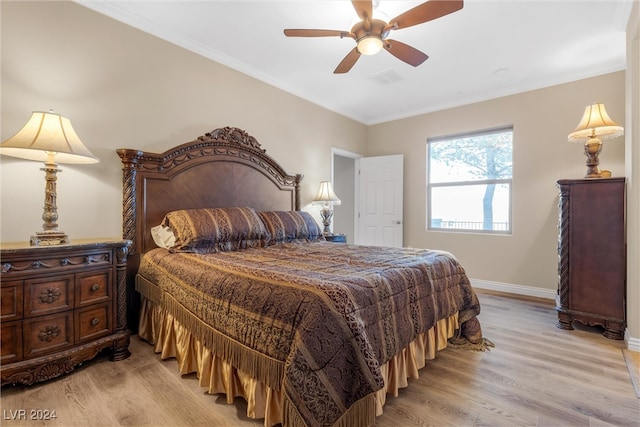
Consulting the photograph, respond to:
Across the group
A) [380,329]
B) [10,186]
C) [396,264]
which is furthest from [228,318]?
[10,186]

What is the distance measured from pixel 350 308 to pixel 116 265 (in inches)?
70.3

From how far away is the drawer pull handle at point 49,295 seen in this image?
1780mm

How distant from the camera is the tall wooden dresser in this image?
2.64 m

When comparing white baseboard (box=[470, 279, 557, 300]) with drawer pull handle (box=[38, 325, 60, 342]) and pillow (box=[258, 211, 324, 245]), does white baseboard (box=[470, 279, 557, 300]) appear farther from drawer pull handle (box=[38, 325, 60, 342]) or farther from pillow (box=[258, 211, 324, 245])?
drawer pull handle (box=[38, 325, 60, 342])

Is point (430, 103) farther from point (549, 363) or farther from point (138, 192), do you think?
point (138, 192)

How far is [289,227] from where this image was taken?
3236 mm

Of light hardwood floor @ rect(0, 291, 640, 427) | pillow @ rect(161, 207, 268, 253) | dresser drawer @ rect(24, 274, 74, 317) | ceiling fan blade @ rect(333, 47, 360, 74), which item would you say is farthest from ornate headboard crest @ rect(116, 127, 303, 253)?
ceiling fan blade @ rect(333, 47, 360, 74)

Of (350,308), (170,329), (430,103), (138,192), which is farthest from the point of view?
(430,103)

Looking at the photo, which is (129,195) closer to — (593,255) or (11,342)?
(11,342)

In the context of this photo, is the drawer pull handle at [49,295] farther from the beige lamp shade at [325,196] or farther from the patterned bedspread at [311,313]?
the beige lamp shade at [325,196]

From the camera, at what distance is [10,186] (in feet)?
6.75

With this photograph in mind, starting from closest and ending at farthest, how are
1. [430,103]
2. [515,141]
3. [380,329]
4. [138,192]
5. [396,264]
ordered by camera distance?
[380,329] → [396,264] → [138,192] → [515,141] → [430,103]

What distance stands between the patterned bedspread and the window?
2.49m

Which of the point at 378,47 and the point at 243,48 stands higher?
the point at 243,48
